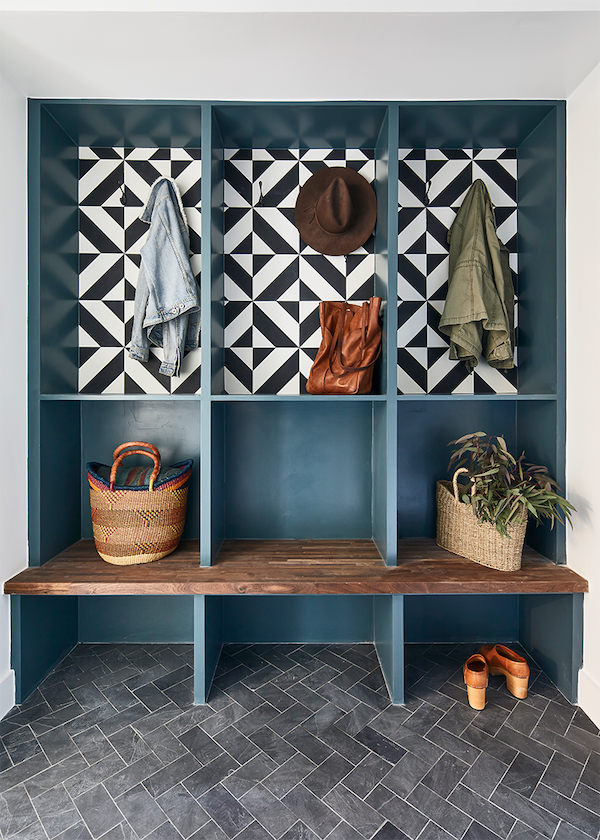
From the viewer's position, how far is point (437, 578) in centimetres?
188

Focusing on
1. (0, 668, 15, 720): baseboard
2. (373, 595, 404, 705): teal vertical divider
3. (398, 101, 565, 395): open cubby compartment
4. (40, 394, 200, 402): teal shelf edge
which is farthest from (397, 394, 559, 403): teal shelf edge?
(0, 668, 15, 720): baseboard

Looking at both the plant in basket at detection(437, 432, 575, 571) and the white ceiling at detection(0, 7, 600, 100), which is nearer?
the white ceiling at detection(0, 7, 600, 100)

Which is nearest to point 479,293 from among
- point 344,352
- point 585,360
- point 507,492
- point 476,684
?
point 585,360

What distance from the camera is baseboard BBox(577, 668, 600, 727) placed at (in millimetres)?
1786

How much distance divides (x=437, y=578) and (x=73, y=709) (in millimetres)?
1515

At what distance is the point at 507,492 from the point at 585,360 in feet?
1.99

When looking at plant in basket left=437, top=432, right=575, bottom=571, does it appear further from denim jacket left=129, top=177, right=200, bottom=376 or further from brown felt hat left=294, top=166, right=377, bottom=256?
denim jacket left=129, top=177, right=200, bottom=376

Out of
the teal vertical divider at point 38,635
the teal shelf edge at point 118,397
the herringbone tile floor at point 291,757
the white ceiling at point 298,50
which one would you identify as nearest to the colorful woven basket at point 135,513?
the teal shelf edge at point 118,397

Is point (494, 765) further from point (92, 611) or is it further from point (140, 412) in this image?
point (140, 412)

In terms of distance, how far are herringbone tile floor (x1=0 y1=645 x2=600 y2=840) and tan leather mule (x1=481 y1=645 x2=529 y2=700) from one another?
5cm

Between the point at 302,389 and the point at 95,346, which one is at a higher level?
the point at 95,346

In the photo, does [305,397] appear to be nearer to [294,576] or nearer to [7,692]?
[294,576]

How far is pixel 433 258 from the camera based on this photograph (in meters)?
2.38

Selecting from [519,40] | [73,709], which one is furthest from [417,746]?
[519,40]
